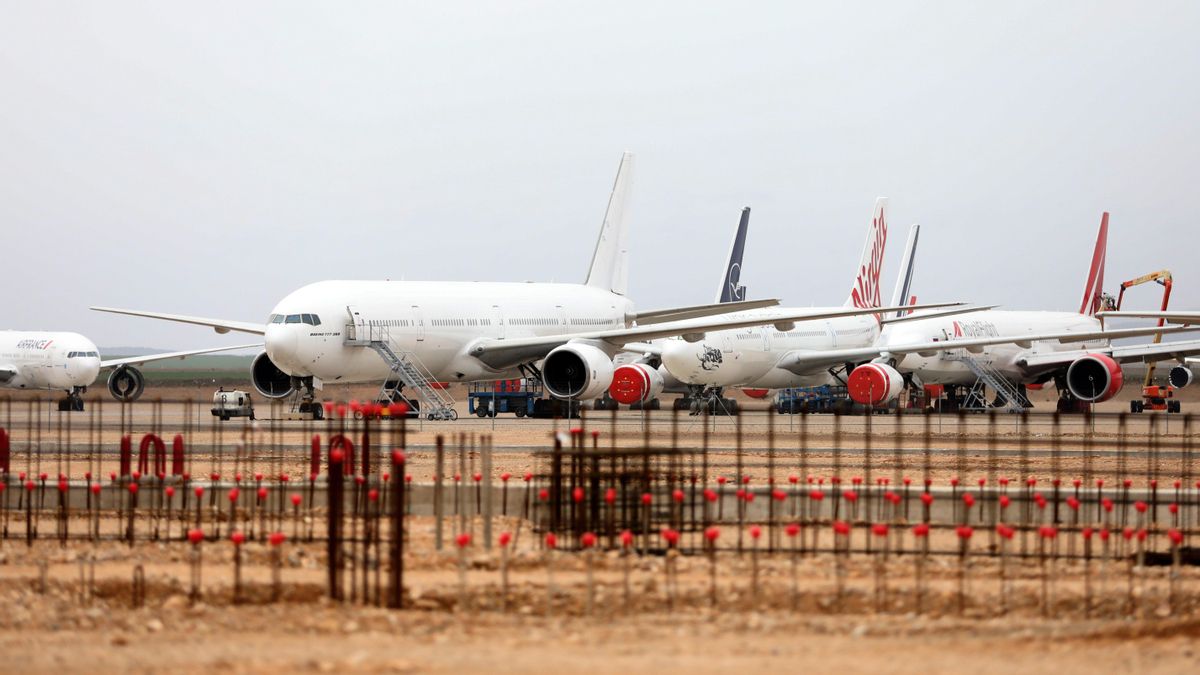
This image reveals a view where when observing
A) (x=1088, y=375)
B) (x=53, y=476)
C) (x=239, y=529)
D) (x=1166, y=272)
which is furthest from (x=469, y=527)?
(x=1166, y=272)

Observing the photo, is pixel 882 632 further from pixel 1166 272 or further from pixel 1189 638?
pixel 1166 272

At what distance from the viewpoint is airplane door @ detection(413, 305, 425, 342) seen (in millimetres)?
40438

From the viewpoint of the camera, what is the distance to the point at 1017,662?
9.02m

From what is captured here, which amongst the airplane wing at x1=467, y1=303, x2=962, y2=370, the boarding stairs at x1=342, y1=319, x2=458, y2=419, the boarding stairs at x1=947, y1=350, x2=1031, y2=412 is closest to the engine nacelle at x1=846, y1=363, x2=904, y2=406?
the airplane wing at x1=467, y1=303, x2=962, y2=370

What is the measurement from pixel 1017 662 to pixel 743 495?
6172 mm

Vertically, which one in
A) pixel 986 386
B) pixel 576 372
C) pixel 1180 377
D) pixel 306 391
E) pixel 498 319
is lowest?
pixel 306 391

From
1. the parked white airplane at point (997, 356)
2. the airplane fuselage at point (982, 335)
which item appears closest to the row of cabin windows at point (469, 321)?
the parked white airplane at point (997, 356)

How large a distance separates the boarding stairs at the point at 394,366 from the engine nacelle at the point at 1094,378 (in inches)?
755

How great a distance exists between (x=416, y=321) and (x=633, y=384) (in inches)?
243

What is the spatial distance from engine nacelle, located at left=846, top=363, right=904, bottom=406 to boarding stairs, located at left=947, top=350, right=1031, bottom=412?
621 centimetres

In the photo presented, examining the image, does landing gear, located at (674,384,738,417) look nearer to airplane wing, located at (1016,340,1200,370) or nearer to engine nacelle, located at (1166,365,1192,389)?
airplane wing, located at (1016,340,1200,370)

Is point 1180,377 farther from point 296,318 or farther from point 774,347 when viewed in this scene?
point 296,318

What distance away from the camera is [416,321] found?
133 ft

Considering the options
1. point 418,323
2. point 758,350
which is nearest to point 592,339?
point 418,323
